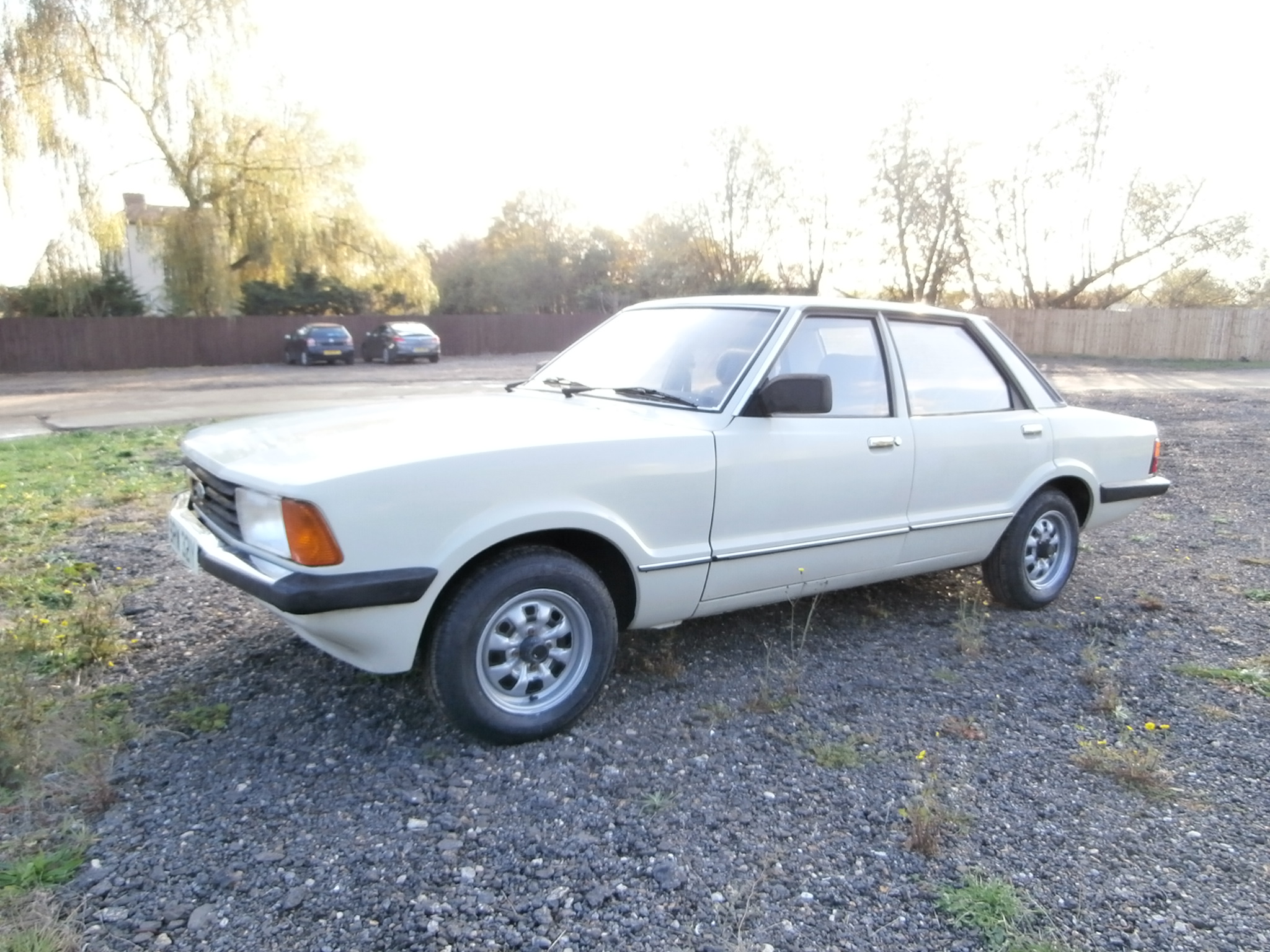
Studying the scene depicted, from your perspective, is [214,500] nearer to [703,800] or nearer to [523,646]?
[523,646]

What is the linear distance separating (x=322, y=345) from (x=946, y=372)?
27.5 metres

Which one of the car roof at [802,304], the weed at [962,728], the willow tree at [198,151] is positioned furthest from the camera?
the willow tree at [198,151]

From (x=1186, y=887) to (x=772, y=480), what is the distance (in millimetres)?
1901

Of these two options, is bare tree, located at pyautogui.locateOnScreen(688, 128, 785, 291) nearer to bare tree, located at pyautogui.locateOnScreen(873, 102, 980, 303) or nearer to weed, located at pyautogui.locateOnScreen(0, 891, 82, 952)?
bare tree, located at pyautogui.locateOnScreen(873, 102, 980, 303)

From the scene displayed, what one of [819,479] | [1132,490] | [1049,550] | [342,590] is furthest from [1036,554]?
[342,590]

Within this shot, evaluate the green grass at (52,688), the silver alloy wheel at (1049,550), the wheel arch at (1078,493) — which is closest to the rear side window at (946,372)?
the wheel arch at (1078,493)

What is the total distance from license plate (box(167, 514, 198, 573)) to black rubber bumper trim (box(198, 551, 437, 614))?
52 cm

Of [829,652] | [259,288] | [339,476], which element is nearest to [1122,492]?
[829,652]

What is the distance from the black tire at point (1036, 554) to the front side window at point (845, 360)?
1156 mm

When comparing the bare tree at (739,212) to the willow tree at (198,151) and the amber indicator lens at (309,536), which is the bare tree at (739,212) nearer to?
the willow tree at (198,151)

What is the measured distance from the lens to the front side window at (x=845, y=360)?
412cm

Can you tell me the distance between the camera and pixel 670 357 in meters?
4.22

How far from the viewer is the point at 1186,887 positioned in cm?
266

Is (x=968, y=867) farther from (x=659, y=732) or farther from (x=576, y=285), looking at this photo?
(x=576, y=285)
